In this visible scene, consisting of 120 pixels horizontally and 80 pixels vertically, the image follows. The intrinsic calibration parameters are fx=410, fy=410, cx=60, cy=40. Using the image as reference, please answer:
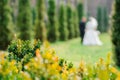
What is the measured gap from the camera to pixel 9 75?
13.3 feet

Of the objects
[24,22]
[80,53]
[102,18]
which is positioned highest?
[24,22]

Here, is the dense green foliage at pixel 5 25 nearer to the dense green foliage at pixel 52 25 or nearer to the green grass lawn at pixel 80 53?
the green grass lawn at pixel 80 53

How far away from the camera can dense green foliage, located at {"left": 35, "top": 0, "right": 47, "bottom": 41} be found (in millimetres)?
27859

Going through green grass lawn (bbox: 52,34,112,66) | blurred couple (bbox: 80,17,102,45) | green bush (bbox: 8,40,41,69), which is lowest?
green grass lawn (bbox: 52,34,112,66)

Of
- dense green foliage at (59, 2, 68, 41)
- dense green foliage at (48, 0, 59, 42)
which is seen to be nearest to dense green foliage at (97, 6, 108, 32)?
dense green foliage at (59, 2, 68, 41)

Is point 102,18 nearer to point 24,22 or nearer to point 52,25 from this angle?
point 52,25

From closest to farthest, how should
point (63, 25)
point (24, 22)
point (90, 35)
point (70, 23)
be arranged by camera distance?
point (24, 22)
point (90, 35)
point (63, 25)
point (70, 23)

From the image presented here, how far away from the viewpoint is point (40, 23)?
1107 inches

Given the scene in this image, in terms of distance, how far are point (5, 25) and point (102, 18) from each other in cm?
3005

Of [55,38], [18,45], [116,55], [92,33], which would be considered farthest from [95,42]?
[18,45]

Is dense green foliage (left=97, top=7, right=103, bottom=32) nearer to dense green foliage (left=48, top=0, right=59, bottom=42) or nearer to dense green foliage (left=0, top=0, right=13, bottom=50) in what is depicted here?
dense green foliage (left=48, top=0, right=59, bottom=42)

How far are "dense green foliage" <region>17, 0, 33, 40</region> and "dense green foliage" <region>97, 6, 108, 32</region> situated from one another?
25.3m

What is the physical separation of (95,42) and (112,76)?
24789 mm

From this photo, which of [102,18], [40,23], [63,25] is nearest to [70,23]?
[63,25]
